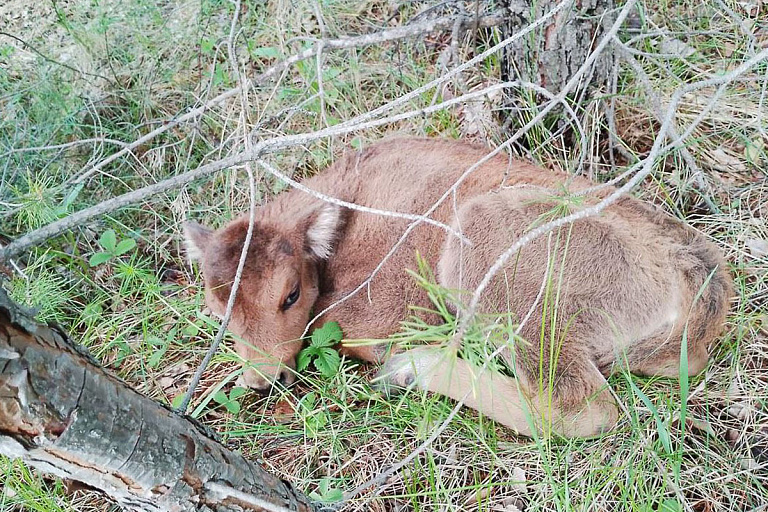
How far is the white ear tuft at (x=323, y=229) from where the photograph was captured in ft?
12.5

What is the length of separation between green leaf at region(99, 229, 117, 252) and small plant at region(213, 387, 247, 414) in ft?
4.16

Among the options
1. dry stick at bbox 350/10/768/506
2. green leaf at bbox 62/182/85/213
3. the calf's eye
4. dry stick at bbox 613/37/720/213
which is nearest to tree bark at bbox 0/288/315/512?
dry stick at bbox 350/10/768/506

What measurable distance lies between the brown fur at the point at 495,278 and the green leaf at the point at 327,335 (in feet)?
0.32

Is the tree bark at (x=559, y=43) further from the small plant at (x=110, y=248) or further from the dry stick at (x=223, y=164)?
the small plant at (x=110, y=248)

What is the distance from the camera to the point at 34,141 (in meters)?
4.84

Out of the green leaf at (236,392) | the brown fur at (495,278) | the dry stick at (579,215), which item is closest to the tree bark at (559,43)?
the brown fur at (495,278)

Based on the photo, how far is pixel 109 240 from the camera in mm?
4281

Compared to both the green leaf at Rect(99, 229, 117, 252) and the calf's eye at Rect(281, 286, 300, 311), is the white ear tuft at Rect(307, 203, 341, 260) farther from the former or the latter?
the green leaf at Rect(99, 229, 117, 252)

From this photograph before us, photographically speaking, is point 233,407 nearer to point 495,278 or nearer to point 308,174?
point 495,278

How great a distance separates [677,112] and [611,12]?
83cm

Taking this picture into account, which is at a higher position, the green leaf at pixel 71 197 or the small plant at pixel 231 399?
the green leaf at pixel 71 197

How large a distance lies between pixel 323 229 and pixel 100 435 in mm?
2137

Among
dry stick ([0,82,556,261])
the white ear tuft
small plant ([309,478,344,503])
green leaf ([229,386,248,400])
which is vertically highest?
dry stick ([0,82,556,261])

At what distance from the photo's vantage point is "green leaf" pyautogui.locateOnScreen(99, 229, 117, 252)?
4.26 metres
